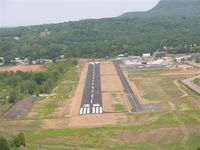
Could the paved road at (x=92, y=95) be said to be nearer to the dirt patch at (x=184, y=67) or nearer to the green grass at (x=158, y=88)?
the green grass at (x=158, y=88)

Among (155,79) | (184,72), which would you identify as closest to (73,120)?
(155,79)

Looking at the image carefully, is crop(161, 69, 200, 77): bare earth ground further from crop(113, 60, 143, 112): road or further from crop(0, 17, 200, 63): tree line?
crop(0, 17, 200, 63): tree line

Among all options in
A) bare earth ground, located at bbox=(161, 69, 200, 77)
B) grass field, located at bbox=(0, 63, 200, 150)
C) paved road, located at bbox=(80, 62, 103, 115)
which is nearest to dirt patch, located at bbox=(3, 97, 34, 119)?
grass field, located at bbox=(0, 63, 200, 150)

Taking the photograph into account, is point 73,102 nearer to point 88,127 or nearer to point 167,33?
point 88,127

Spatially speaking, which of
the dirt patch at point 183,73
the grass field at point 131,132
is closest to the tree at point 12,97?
the grass field at point 131,132

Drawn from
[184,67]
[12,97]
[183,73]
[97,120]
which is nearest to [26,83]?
[12,97]
